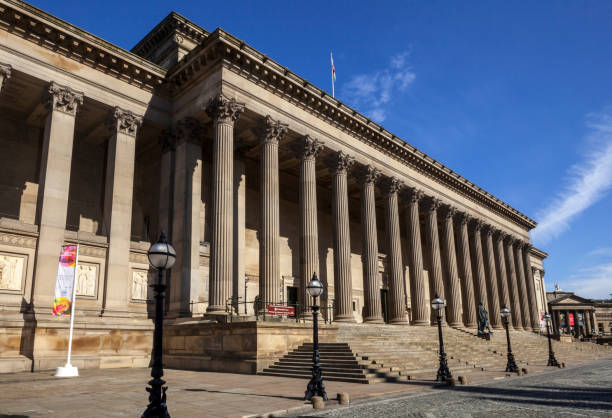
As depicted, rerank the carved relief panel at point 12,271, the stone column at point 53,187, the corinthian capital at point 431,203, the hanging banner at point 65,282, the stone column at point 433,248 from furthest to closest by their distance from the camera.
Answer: the corinthian capital at point 431,203
the stone column at point 433,248
the stone column at point 53,187
the carved relief panel at point 12,271
the hanging banner at point 65,282

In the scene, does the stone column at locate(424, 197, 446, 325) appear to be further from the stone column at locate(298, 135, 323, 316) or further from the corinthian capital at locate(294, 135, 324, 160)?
the corinthian capital at locate(294, 135, 324, 160)

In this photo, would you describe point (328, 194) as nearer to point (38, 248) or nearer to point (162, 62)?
point (162, 62)

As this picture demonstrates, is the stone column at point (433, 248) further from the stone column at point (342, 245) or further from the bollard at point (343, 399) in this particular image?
the bollard at point (343, 399)

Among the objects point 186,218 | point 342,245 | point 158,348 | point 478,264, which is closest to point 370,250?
point 342,245

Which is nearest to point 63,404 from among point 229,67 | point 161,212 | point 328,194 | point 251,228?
point 161,212

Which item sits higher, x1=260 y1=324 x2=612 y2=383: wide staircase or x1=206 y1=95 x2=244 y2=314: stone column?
x1=206 y1=95 x2=244 y2=314: stone column

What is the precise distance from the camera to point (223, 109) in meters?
25.0

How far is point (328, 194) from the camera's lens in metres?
41.5

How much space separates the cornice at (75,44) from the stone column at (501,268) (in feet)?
131

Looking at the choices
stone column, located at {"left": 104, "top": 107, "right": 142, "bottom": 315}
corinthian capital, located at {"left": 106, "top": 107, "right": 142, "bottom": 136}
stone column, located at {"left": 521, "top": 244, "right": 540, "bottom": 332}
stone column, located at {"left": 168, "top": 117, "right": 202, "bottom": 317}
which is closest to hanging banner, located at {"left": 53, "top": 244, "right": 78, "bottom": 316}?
stone column, located at {"left": 104, "top": 107, "right": 142, "bottom": 315}

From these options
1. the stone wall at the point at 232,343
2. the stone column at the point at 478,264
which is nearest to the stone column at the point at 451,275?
the stone column at the point at 478,264

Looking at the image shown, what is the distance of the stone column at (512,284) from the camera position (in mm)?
51250

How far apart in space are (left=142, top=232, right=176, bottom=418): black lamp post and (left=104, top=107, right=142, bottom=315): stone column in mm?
16213

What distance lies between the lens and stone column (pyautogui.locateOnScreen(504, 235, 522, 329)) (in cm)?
5125
